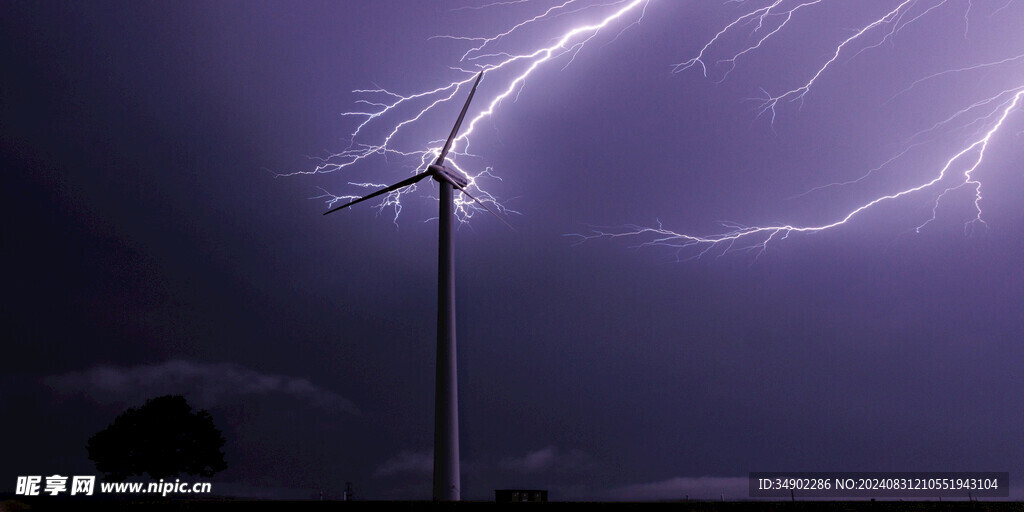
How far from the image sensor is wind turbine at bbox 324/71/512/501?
20844 millimetres

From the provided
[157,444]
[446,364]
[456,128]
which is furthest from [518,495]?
[157,444]

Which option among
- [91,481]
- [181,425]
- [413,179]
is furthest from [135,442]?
[413,179]

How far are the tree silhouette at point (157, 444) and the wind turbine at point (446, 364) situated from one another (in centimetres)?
2400

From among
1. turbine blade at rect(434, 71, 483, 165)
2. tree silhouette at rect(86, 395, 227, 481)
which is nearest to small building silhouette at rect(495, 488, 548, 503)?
turbine blade at rect(434, 71, 483, 165)

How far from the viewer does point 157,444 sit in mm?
40812

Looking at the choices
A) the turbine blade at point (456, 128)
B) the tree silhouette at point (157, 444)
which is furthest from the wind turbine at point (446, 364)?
the tree silhouette at point (157, 444)

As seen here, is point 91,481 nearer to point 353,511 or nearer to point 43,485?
point 43,485

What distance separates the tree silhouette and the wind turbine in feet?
78.7

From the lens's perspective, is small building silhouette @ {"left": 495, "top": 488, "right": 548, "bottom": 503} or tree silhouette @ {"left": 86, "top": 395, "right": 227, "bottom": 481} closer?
small building silhouette @ {"left": 495, "top": 488, "right": 548, "bottom": 503}

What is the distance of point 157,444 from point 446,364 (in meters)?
26.4

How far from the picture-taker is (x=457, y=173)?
27.3 meters

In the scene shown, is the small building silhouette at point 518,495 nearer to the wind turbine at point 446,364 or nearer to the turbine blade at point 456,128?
the wind turbine at point 446,364

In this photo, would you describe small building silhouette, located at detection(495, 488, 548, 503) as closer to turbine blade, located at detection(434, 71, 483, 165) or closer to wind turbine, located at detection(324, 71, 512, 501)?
wind turbine, located at detection(324, 71, 512, 501)

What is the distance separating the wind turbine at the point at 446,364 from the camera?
20844mm
